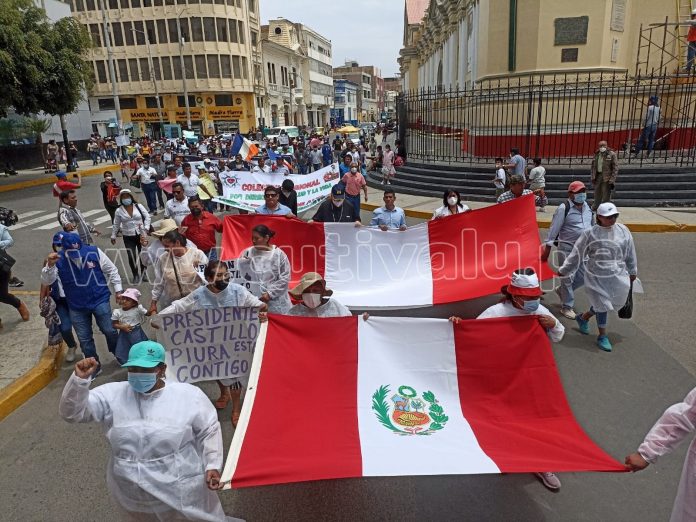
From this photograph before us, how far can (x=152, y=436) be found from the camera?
9.04 feet

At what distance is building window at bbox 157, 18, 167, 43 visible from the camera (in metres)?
54.8

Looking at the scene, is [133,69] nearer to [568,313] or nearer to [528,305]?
[568,313]

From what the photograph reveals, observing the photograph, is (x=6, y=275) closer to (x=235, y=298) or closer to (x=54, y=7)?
(x=235, y=298)

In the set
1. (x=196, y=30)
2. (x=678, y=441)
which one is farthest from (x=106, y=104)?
(x=678, y=441)

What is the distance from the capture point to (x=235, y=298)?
4609mm

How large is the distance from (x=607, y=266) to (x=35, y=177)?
28.9 metres

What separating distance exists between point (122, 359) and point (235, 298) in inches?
68.0

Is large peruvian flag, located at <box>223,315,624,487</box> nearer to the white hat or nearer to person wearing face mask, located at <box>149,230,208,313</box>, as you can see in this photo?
person wearing face mask, located at <box>149,230,208,313</box>

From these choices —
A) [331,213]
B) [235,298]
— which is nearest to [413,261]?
[331,213]

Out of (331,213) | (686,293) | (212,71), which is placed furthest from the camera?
(212,71)

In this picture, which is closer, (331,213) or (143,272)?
(331,213)

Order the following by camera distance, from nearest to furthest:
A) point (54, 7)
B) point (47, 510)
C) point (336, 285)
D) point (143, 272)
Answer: point (47, 510)
point (336, 285)
point (143, 272)
point (54, 7)

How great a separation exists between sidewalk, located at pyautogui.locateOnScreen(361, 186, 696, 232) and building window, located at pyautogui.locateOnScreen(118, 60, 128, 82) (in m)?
51.0

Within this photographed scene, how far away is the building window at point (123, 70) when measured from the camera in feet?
184
